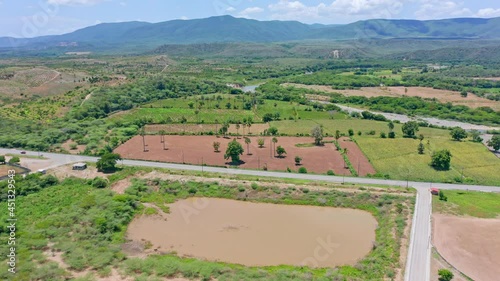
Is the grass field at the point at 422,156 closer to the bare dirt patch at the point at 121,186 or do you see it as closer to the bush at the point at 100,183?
the bare dirt patch at the point at 121,186

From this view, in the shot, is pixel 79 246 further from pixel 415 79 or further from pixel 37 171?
pixel 415 79

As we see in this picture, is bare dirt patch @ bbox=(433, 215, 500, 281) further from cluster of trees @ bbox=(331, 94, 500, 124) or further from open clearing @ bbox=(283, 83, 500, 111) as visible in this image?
open clearing @ bbox=(283, 83, 500, 111)

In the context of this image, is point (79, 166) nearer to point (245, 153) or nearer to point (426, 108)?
point (245, 153)

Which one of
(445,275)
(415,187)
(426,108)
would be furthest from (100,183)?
(426,108)

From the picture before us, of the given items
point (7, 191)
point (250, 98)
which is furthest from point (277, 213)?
point (250, 98)

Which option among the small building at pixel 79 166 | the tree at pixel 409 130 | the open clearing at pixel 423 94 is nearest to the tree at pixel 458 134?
the tree at pixel 409 130

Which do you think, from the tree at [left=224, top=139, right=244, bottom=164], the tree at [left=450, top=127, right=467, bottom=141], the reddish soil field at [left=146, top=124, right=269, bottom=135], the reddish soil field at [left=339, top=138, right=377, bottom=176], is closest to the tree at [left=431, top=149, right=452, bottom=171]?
the reddish soil field at [left=339, top=138, right=377, bottom=176]
